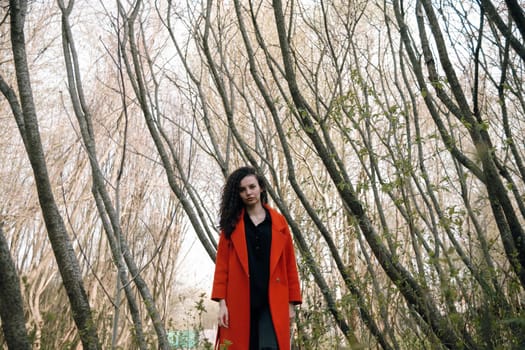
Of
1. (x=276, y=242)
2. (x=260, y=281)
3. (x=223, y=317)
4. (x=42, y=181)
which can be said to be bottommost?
(x=223, y=317)

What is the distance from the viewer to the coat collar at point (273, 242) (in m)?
2.90

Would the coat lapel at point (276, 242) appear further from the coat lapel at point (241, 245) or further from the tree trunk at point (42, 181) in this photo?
the tree trunk at point (42, 181)

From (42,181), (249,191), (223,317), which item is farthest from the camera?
(249,191)

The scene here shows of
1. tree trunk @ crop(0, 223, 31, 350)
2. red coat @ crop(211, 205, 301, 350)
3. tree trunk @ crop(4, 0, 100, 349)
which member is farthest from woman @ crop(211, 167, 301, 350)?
tree trunk @ crop(0, 223, 31, 350)

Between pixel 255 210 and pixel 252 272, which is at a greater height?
pixel 255 210

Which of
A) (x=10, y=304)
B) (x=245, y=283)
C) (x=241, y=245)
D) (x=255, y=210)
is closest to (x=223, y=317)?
(x=245, y=283)

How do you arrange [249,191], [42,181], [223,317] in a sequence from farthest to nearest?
[249,191]
[223,317]
[42,181]

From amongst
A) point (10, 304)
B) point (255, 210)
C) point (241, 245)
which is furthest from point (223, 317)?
point (10, 304)

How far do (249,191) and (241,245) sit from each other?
0.27 m

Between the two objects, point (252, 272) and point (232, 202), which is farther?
point (232, 202)

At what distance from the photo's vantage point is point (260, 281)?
114 inches

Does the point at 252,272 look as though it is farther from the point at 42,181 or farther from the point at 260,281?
the point at 42,181

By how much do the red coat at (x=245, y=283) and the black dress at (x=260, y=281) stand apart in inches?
1.2

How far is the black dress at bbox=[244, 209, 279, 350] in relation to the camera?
2818 mm
